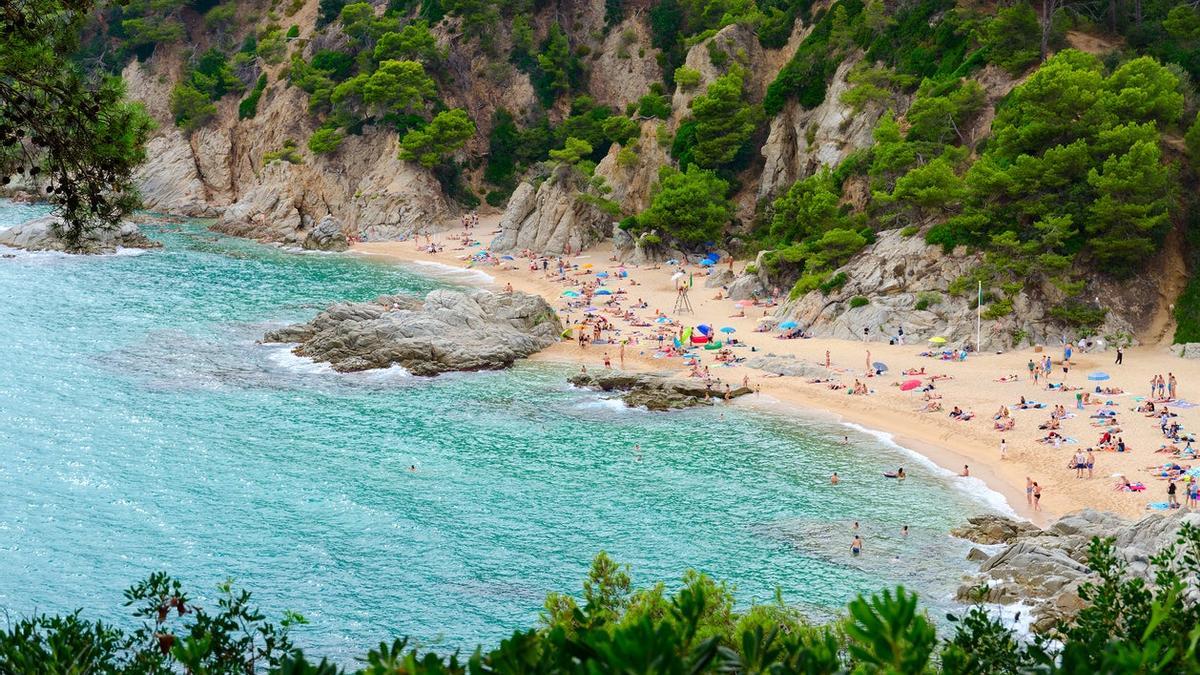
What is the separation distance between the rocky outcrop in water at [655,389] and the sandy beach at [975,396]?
904 mm

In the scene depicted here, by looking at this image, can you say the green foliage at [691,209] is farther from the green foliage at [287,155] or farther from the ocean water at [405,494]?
the green foliage at [287,155]

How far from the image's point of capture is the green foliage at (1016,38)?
201 ft

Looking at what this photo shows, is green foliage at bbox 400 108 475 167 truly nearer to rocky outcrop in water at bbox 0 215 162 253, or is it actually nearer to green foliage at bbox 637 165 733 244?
rocky outcrop in water at bbox 0 215 162 253

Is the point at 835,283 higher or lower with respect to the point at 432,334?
higher

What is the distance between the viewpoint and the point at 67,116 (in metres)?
16.3

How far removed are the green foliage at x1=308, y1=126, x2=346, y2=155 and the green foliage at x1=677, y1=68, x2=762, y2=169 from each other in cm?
3666

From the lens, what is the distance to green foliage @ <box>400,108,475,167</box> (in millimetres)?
94438

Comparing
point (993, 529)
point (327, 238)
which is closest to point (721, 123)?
point (327, 238)

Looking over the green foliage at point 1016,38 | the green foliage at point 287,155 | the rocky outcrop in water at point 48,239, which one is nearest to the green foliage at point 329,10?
the green foliage at point 287,155

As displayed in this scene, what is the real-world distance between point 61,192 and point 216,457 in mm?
26408

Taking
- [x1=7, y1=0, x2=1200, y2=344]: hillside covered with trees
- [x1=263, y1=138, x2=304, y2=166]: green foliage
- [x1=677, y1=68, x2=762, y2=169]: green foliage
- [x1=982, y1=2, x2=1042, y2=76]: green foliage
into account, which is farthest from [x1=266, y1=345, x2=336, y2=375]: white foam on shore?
[x1=263, y1=138, x2=304, y2=166]: green foliage

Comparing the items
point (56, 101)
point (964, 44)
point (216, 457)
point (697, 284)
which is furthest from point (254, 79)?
point (56, 101)

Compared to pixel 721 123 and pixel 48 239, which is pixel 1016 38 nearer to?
pixel 721 123

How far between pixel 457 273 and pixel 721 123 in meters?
22.0
